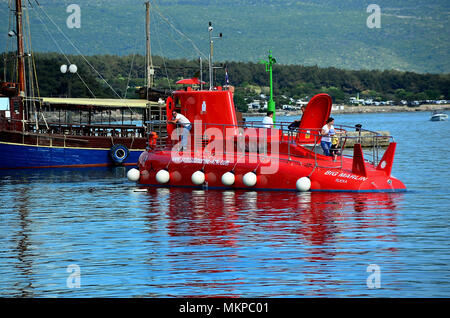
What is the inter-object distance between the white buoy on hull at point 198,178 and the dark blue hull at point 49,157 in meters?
18.5

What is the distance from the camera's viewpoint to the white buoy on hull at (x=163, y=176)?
31.2 m

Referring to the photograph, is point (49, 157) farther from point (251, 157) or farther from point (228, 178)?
point (251, 157)

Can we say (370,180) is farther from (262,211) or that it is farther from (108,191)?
(108,191)

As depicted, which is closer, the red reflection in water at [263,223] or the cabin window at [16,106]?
the red reflection in water at [263,223]

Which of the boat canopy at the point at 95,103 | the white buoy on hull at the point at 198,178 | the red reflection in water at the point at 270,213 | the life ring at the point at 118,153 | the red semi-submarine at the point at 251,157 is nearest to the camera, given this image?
the red reflection in water at the point at 270,213

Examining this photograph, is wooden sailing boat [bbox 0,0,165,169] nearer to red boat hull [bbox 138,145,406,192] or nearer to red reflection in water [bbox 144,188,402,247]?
red boat hull [bbox 138,145,406,192]

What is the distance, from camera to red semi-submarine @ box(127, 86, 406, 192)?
2778 centimetres

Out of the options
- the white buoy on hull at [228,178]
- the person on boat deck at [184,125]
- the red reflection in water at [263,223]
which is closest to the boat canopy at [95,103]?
the person on boat deck at [184,125]

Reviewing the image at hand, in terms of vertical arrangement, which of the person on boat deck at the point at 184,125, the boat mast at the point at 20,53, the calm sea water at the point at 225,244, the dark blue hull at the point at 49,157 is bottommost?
the calm sea water at the point at 225,244

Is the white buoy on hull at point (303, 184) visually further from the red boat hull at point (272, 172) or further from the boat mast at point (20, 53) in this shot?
the boat mast at point (20, 53)

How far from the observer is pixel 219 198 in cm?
2823

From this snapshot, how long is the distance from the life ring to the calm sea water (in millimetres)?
15907
